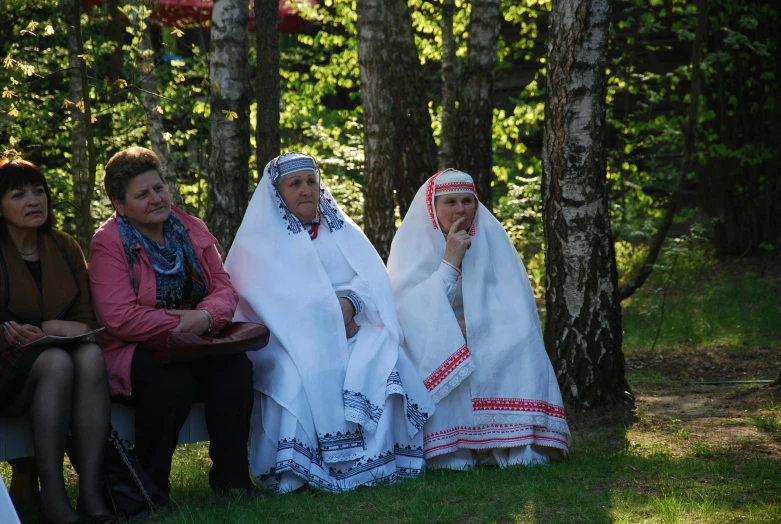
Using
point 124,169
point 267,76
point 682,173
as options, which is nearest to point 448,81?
point 682,173

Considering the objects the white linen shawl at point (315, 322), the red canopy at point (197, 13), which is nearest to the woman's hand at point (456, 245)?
the white linen shawl at point (315, 322)

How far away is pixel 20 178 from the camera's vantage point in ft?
12.6

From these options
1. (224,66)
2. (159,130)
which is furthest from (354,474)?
(159,130)

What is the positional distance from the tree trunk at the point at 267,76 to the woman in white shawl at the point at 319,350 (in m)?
1.92

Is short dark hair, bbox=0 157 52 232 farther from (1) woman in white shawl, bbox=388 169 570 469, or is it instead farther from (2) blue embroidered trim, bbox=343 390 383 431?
(1) woman in white shawl, bbox=388 169 570 469

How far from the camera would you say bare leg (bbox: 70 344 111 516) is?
11.7 feet

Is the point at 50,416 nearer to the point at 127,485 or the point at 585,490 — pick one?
the point at 127,485

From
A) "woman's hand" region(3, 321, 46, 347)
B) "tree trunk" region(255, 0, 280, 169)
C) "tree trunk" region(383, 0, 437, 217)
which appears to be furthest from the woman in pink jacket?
"tree trunk" region(383, 0, 437, 217)

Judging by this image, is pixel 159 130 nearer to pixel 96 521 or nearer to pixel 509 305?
pixel 509 305

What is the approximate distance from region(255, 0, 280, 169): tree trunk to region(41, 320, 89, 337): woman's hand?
2.89m

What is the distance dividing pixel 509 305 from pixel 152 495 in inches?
80.1

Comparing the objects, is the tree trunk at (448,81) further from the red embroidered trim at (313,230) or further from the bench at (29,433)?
the bench at (29,433)

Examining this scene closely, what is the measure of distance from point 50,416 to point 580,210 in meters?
3.12

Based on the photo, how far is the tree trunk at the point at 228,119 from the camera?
6.02 meters
